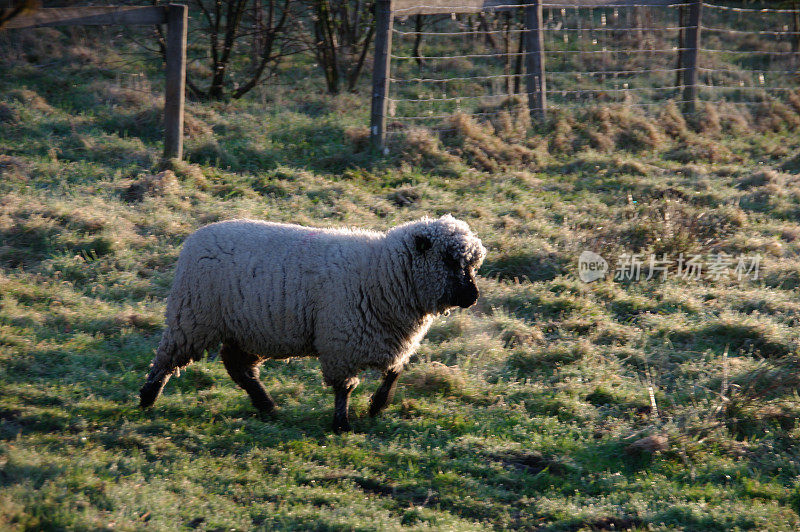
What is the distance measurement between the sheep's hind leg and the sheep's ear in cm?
146

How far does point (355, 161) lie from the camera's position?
9938mm

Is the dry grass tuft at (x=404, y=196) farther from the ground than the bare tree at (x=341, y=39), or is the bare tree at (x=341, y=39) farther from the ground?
the bare tree at (x=341, y=39)

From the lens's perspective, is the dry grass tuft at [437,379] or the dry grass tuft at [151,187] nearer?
the dry grass tuft at [437,379]

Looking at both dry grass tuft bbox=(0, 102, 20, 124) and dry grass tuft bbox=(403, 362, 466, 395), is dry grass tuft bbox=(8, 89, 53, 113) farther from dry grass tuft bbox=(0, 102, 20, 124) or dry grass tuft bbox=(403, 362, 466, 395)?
dry grass tuft bbox=(403, 362, 466, 395)

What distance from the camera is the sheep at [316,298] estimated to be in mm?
5090

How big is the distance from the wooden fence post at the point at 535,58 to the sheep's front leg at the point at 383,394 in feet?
23.2

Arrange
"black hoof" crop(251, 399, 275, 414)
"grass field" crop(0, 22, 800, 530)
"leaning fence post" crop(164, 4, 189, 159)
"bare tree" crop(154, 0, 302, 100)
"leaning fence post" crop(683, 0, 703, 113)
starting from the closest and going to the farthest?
1. "grass field" crop(0, 22, 800, 530)
2. "black hoof" crop(251, 399, 275, 414)
3. "leaning fence post" crop(164, 4, 189, 159)
4. "bare tree" crop(154, 0, 302, 100)
5. "leaning fence post" crop(683, 0, 703, 113)

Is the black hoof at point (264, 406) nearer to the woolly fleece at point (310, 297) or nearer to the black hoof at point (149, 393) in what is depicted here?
the woolly fleece at point (310, 297)

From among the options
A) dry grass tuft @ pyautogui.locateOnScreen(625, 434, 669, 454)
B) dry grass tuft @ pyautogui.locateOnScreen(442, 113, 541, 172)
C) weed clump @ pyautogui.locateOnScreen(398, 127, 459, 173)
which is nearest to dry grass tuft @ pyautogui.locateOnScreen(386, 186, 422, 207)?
weed clump @ pyautogui.locateOnScreen(398, 127, 459, 173)

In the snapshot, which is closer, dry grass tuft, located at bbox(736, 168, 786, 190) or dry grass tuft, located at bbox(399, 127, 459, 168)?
dry grass tuft, located at bbox(736, 168, 786, 190)

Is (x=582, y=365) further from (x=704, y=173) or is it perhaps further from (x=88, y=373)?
(x=704, y=173)

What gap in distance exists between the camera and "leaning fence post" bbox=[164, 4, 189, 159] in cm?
888

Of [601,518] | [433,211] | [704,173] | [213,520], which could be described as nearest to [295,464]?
[213,520]

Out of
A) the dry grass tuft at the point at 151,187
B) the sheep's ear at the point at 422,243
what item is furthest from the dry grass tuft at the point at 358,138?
the sheep's ear at the point at 422,243
